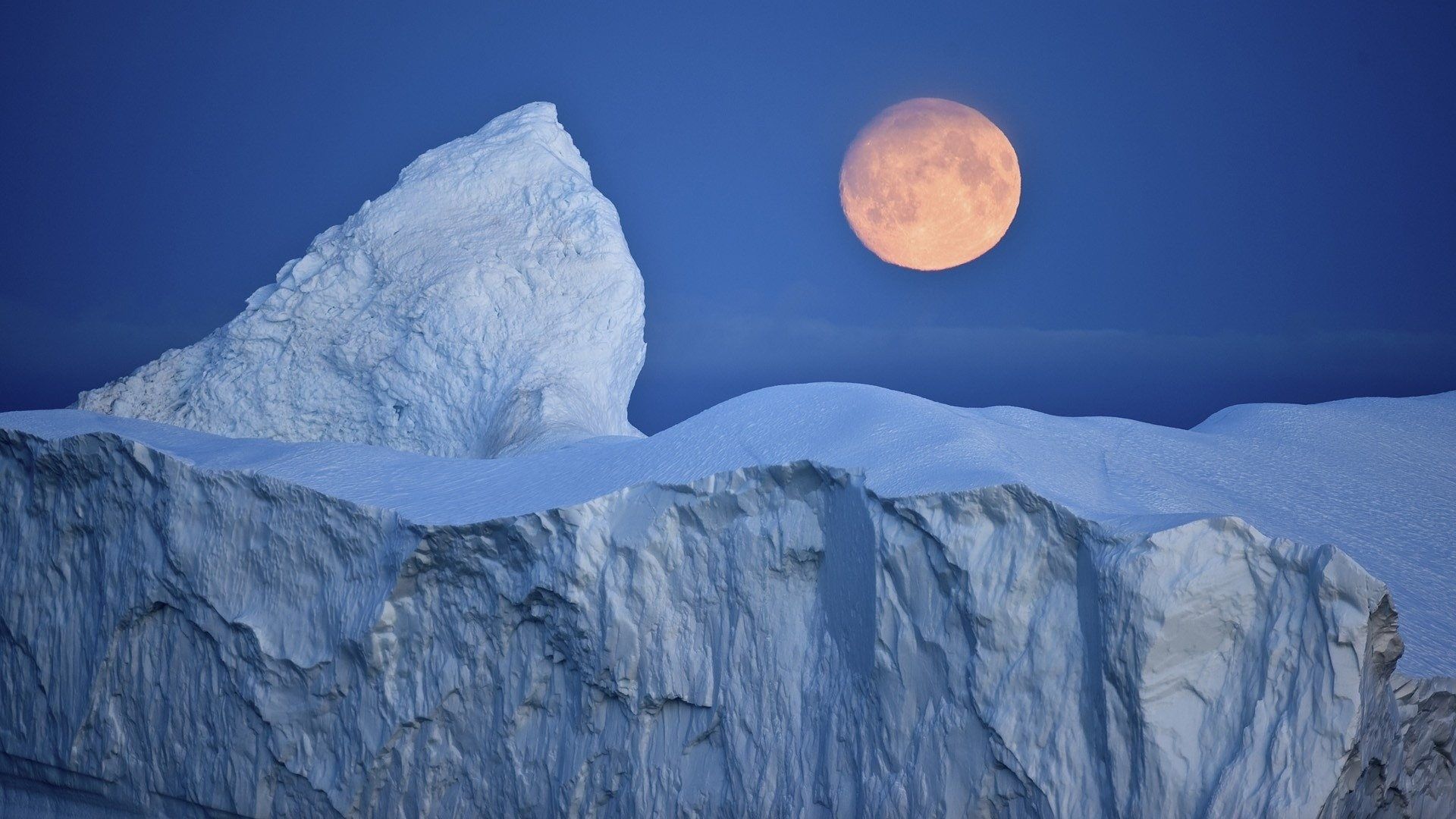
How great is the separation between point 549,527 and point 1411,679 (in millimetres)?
4920

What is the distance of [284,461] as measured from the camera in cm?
802

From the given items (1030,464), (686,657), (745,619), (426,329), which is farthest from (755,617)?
(426,329)

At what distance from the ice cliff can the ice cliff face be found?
428 centimetres

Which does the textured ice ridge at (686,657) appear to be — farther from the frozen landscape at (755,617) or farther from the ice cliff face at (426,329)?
the ice cliff face at (426,329)

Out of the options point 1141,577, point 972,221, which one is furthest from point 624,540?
point 972,221

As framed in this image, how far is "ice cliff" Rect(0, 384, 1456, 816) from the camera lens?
17.7 feet

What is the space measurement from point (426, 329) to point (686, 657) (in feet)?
24.4

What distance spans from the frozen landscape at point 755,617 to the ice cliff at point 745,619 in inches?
0.8

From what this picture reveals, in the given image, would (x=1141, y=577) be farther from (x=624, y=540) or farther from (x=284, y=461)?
(x=284, y=461)

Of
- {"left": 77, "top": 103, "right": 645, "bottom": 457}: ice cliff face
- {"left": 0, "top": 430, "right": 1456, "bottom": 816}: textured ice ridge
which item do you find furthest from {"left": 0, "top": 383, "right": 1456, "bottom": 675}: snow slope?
{"left": 77, "top": 103, "right": 645, "bottom": 457}: ice cliff face

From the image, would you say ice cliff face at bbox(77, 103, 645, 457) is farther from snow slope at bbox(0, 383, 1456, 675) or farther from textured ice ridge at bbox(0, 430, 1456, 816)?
textured ice ridge at bbox(0, 430, 1456, 816)

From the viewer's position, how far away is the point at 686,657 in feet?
22.3

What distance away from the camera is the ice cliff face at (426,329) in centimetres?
1298

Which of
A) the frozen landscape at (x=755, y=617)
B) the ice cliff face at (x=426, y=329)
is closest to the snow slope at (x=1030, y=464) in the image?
the frozen landscape at (x=755, y=617)
